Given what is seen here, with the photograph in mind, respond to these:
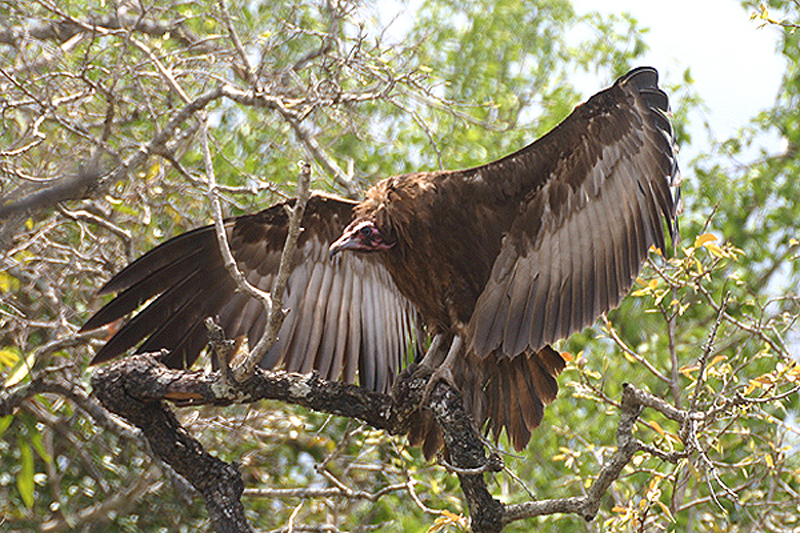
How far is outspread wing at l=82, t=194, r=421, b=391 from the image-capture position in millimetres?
4059

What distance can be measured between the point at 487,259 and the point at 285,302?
1001 mm

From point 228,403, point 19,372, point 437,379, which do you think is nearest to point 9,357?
point 19,372

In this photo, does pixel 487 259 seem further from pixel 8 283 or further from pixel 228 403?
pixel 8 283

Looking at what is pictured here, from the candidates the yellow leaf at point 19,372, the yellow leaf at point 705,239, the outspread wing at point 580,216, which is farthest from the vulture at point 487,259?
the yellow leaf at point 19,372

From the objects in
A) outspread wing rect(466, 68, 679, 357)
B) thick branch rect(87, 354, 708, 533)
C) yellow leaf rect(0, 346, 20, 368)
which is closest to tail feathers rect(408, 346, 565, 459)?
outspread wing rect(466, 68, 679, 357)

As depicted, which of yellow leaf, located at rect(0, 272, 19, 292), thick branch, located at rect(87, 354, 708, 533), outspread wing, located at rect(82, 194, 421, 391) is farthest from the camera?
yellow leaf, located at rect(0, 272, 19, 292)

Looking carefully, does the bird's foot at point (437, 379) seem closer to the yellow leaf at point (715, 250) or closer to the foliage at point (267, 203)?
the foliage at point (267, 203)

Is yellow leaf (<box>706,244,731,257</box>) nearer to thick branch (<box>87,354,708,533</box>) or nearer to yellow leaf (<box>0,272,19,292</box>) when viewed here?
thick branch (<box>87,354,708,533</box>)

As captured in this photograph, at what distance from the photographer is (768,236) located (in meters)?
6.63

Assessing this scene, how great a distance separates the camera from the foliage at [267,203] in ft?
13.7

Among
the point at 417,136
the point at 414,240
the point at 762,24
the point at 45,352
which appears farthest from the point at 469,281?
the point at 417,136

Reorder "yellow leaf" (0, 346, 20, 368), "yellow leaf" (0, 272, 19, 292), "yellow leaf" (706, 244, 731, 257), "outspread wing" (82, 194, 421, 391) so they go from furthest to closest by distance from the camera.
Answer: "yellow leaf" (0, 272, 19, 292), "yellow leaf" (0, 346, 20, 368), "outspread wing" (82, 194, 421, 391), "yellow leaf" (706, 244, 731, 257)

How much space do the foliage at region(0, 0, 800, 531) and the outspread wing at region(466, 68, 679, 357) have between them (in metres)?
0.32

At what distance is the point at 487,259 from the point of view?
4.02 meters
